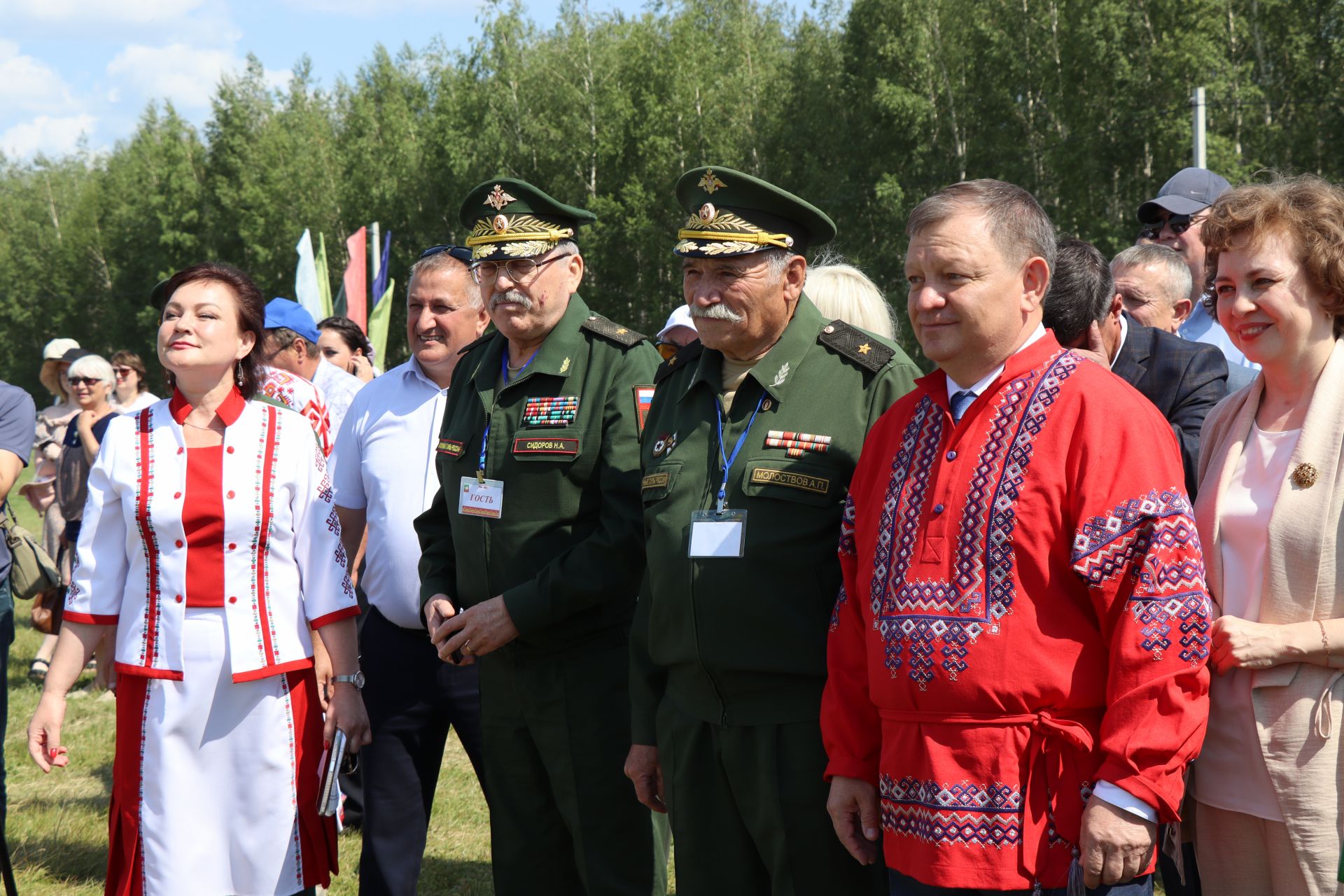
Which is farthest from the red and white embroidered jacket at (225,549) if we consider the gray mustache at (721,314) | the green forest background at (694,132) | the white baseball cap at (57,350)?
the green forest background at (694,132)

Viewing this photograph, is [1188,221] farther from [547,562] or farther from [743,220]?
[547,562]

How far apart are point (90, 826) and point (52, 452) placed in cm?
489

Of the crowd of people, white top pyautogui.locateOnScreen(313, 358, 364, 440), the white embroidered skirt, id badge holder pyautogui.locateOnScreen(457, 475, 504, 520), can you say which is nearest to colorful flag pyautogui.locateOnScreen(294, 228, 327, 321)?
white top pyautogui.locateOnScreen(313, 358, 364, 440)

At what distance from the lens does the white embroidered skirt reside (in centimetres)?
326

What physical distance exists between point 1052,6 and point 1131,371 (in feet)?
87.9

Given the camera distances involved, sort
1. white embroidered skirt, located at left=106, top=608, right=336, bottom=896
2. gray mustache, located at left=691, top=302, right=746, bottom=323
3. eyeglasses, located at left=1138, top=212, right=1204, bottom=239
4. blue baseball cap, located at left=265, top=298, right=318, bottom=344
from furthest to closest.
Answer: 1. blue baseball cap, located at left=265, top=298, right=318, bottom=344
2. eyeglasses, located at left=1138, top=212, right=1204, bottom=239
3. white embroidered skirt, located at left=106, top=608, right=336, bottom=896
4. gray mustache, located at left=691, top=302, right=746, bottom=323

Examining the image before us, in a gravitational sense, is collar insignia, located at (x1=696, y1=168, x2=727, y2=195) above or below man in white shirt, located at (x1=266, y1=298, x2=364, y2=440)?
above

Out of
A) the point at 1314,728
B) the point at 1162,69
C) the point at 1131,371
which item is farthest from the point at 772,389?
the point at 1162,69

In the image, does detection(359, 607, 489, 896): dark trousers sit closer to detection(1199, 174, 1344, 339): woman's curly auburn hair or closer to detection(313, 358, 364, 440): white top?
detection(313, 358, 364, 440): white top

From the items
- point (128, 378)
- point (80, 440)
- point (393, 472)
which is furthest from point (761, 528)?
point (128, 378)

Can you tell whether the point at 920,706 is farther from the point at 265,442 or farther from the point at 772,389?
the point at 265,442

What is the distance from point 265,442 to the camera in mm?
3436

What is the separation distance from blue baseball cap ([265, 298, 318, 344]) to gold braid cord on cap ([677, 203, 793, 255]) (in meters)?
4.44

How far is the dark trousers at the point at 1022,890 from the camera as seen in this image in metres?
2.17
